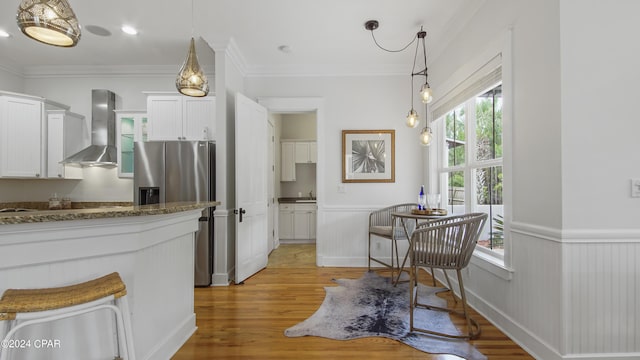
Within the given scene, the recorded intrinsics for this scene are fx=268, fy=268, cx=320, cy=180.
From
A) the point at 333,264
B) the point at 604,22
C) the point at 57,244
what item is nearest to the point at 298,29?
the point at 604,22

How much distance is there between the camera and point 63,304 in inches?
42.6

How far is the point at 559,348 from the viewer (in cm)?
160

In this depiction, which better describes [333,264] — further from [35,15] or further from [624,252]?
[35,15]

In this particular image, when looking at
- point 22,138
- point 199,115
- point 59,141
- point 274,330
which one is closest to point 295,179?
point 199,115

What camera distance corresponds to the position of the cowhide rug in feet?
6.41

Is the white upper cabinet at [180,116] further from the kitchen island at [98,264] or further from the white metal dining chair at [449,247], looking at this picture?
the white metal dining chair at [449,247]

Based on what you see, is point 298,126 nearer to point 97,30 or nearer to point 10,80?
point 97,30

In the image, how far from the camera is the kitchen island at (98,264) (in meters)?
1.21

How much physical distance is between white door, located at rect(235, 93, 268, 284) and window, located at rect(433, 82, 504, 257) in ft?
7.88

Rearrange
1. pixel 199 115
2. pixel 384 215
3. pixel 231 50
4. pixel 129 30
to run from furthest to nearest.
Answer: pixel 384 215, pixel 199 115, pixel 231 50, pixel 129 30

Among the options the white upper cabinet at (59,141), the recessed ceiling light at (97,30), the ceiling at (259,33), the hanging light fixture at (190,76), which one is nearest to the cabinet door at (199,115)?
the ceiling at (259,33)

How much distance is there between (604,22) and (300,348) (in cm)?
283

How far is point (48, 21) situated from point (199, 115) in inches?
82.9

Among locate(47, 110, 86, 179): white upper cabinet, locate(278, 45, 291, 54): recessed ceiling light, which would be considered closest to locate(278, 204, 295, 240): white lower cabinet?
locate(278, 45, 291, 54): recessed ceiling light
